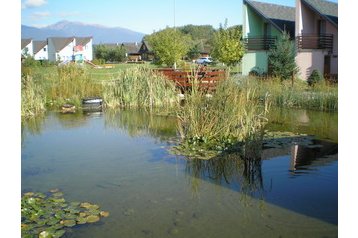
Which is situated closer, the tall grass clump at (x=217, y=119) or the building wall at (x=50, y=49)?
the tall grass clump at (x=217, y=119)

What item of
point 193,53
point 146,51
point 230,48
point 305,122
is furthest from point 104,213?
point 146,51

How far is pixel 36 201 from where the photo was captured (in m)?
4.40

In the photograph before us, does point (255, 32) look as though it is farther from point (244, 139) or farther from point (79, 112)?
point (244, 139)

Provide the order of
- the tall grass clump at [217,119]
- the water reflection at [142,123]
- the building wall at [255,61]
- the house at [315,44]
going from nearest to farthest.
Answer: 1. the tall grass clump at [217,119]
2. the water reflection at [142,123]
3. the house at [315,44]
4. the building wall at [255,61]

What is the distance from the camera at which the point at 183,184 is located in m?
5.06

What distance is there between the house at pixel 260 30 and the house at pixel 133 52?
3341cm

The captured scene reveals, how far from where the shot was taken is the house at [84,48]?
185ft

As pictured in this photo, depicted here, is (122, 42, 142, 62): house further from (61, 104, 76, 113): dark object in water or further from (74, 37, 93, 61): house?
(61, 104, 76, 113): dark object in water

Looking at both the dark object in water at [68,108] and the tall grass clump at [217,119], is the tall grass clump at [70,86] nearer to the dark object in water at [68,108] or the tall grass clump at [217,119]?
the dark object in water at [68,108]

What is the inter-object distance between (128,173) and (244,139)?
1980 millimetres

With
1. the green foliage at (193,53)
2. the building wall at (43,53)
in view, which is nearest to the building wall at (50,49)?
the building wall at (43,53)

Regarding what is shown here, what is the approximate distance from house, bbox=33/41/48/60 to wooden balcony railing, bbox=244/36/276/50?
134 feet

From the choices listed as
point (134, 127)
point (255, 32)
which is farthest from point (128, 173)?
point (255, 32)

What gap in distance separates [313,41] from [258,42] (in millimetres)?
3255
